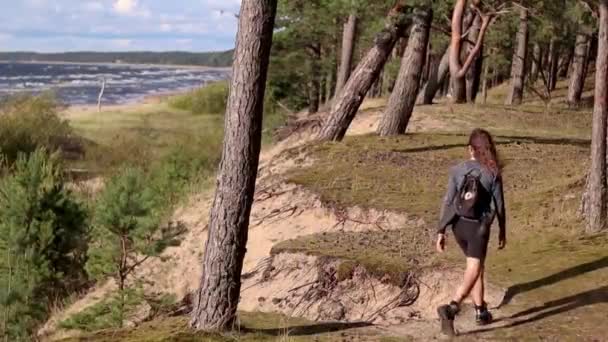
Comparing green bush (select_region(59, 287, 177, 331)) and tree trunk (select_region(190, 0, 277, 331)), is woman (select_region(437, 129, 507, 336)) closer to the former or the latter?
tree trunk (select_region(190, 0, 277, 331))

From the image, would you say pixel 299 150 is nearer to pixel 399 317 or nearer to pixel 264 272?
pixel 264 272

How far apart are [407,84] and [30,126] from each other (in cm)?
2189

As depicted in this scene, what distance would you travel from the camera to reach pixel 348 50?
29.9m

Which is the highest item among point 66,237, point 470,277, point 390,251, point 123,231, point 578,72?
point 578,72

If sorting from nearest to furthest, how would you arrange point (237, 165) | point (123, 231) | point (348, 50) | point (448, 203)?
point (237, 165) < point (448, 203) < point (123, 231) < point (348, 50)

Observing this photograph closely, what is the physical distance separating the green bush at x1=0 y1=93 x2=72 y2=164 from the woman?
88.8 feet

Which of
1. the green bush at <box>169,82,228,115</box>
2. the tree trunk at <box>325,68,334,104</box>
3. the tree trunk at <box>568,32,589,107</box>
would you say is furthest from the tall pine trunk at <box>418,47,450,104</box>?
the green bush at <box>169,82,228,115</box>

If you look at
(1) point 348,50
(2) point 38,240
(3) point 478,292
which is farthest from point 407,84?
(3) point 478,292

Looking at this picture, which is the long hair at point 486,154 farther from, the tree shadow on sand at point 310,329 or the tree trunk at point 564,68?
the tree trunk at point 564,68

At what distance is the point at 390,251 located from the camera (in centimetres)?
1071

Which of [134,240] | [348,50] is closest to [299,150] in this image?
[134,240]

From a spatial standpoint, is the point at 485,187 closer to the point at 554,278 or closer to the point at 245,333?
the point at 554,278

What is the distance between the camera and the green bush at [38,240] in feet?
46.1

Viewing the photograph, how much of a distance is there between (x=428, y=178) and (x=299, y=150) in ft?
11.4
